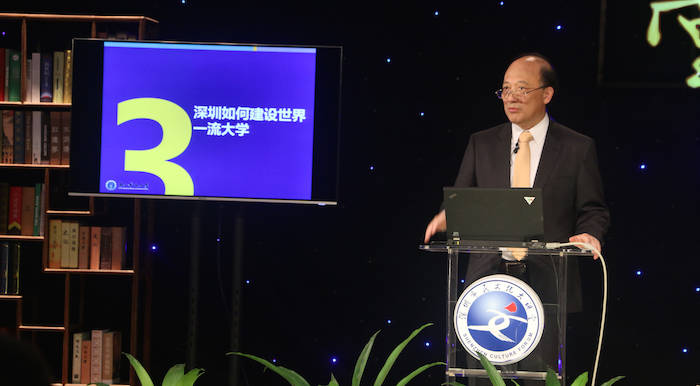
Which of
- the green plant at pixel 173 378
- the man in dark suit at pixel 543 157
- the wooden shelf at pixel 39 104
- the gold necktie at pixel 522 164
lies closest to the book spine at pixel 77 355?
the wooden shelf at pixel 39 104

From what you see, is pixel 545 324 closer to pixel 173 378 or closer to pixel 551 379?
pixel 551 379

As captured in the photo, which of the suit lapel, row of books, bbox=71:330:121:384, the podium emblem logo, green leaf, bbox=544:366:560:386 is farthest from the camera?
row of books, bbox=71:330:121:384

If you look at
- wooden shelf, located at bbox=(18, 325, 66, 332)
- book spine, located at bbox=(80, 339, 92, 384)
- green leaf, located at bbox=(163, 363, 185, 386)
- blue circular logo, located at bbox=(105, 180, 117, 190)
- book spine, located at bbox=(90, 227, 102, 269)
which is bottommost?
book spine, located at bbox=(80, 339, 92, 384)

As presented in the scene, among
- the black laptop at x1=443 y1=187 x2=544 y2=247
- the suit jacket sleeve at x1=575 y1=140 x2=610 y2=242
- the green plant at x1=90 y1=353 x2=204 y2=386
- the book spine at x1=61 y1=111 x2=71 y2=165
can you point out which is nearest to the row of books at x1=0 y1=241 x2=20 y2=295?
the book spine at x1=61 y1=111 x2=71 y2=165

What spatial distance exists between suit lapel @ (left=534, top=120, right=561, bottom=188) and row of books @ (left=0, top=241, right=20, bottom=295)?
108 inches

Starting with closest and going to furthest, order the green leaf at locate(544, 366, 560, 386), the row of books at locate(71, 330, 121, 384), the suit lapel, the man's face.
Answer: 1. the green leaf at locate(544, 366, 560, 386)
2. the suit lapel
3. the man's face
4. the row of books at locate(71, 330, 121, 384)

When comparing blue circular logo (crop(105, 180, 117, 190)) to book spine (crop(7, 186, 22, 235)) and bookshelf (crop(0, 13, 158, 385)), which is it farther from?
book spine (crop(7, 186, 22, 235))

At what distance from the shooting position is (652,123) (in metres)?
3.38

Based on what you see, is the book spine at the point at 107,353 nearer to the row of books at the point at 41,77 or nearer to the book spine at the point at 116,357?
the book spine at the point at 116,357

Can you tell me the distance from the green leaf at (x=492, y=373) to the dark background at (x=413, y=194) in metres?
1.65

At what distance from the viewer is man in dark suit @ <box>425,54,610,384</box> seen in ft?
9.87

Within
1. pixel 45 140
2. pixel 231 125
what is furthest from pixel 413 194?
pixel 45 140

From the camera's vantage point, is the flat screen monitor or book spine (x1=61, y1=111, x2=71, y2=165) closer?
the flat screen monitor

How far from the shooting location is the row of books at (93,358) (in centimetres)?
330
